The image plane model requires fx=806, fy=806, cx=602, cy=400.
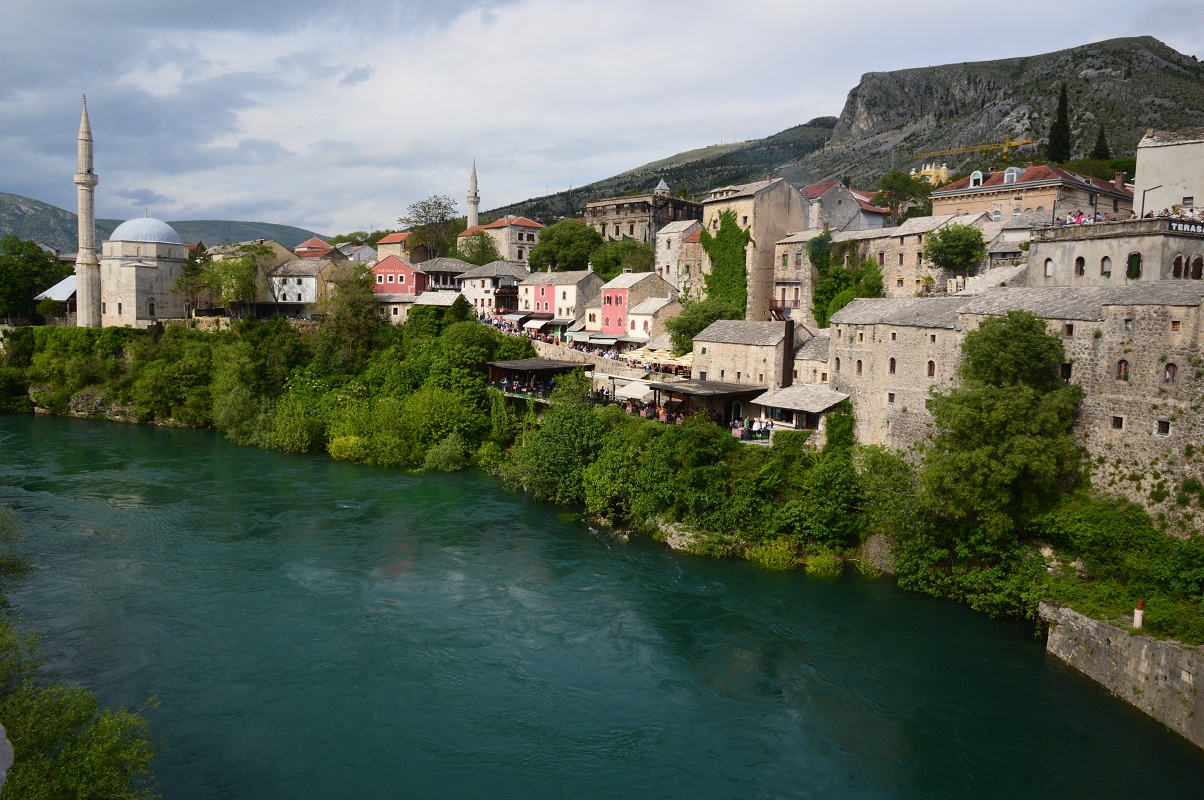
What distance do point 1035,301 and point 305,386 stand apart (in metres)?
38.3

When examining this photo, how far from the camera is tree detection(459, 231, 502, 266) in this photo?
67938mm

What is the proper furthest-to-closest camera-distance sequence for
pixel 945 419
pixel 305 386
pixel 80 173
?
pixel 80 173 < pixel 305 386 < pixel 945 419

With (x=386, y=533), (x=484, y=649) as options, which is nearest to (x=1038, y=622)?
(x=484, y=649)

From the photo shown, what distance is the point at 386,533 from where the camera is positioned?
95.0 ft

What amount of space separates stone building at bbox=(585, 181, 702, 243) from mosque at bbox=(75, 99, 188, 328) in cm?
3327

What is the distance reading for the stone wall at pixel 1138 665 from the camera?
16.7m

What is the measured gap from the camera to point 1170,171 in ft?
103

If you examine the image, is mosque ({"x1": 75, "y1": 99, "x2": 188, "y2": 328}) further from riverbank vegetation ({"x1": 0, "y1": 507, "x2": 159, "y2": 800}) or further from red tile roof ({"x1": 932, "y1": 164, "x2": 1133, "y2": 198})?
red tile roof ({"x1": 932, "y1": 164, "x2": 1133, "y2": 198})

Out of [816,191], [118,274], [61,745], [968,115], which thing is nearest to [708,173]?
[968,115]

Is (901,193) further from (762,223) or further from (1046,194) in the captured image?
(762,223)

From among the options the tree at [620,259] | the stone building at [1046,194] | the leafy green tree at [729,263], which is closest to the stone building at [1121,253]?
the stone building at [1046,194]

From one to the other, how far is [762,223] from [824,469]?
1999 centimetres

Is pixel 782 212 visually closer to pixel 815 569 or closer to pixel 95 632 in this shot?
pixel 815 569

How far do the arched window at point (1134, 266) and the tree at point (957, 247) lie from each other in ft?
35.5
